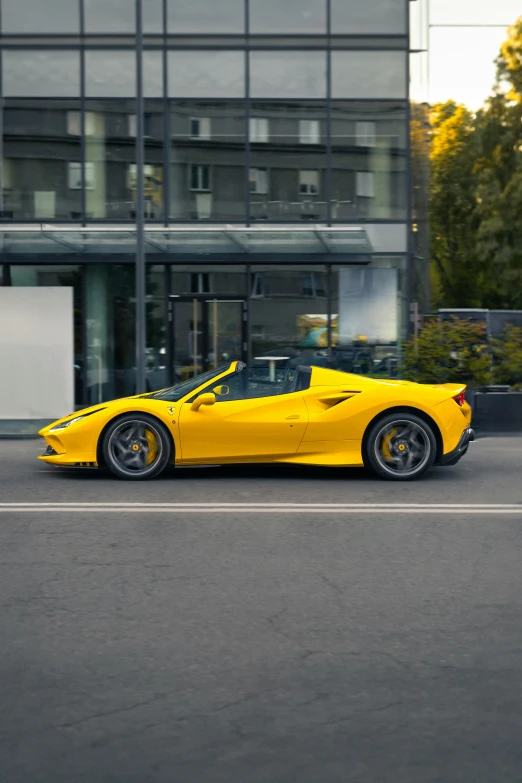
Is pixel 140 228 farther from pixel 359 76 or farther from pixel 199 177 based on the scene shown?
pixel 359 76

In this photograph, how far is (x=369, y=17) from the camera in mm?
24469

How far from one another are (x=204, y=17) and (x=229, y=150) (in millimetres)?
2874

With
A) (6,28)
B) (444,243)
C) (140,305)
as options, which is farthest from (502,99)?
(140,305)

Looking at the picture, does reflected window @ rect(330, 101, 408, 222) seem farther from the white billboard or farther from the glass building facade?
the white billboard

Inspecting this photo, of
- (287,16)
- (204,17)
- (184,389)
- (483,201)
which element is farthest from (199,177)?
(483,201)

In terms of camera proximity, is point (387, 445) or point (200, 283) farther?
point (200, 283)

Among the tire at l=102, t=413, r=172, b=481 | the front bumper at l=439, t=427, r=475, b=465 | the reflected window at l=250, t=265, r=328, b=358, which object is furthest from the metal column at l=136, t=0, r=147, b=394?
the front bumper at l=439, t=427, r=475, b=465

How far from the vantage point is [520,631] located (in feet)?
18.1

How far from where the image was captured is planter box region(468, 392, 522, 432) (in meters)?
18.3

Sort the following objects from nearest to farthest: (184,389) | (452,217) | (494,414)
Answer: (184,389)
(494,414)
(452,217)

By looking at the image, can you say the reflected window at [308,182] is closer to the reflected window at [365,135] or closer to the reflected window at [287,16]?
the reflected window at [365,135]

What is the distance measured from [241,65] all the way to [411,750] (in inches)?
868

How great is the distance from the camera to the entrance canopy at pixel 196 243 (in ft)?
73.1

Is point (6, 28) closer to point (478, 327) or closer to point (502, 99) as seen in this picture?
point (478, 327)
